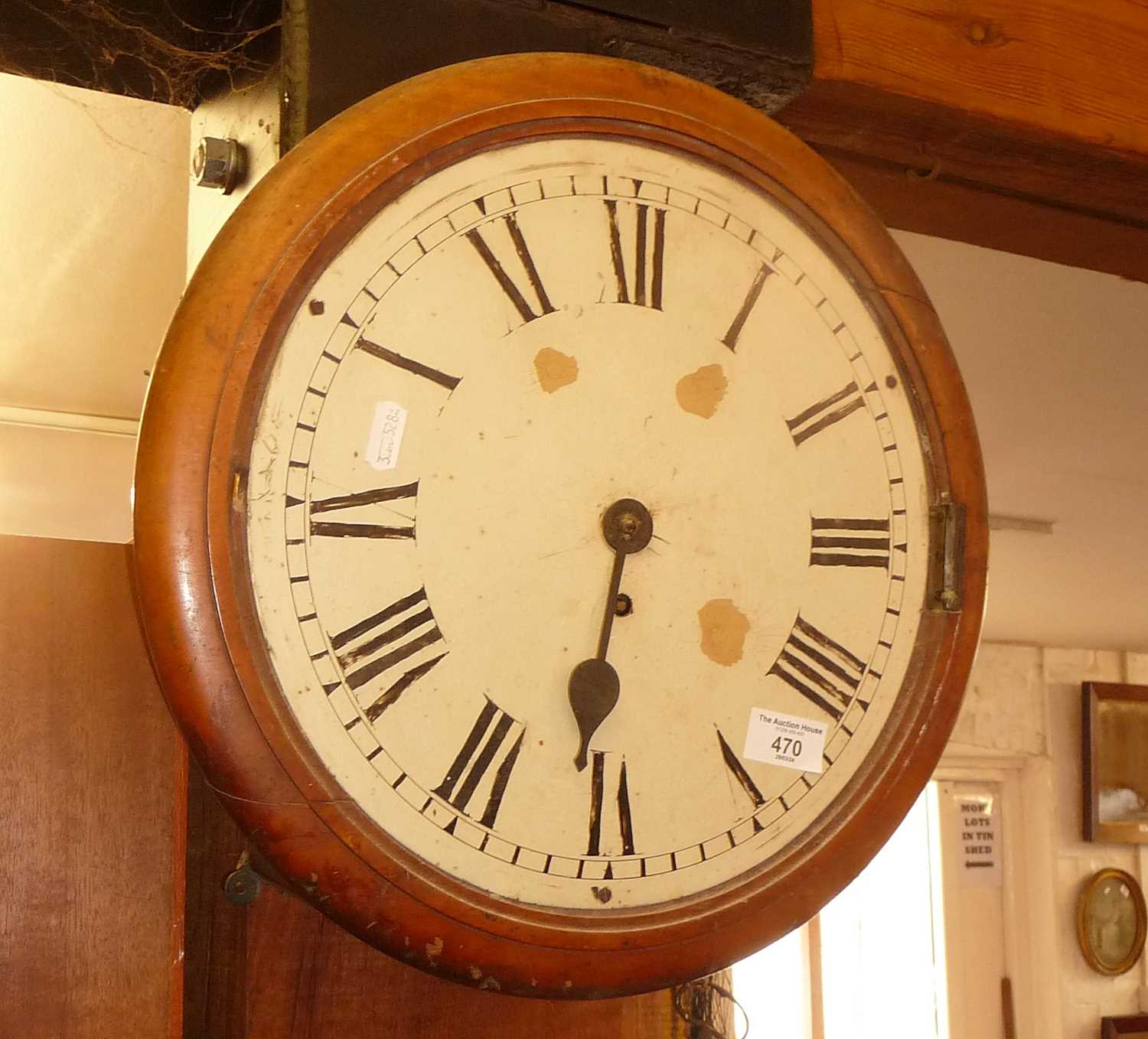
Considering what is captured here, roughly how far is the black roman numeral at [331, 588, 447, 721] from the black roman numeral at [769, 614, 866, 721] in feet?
0.73

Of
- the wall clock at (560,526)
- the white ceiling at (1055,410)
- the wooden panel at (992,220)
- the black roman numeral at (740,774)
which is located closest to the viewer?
the wall clock at (560,526)

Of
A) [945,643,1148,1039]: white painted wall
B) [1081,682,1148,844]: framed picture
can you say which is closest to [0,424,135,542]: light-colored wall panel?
[945,643,1148,1039]: white painted wall

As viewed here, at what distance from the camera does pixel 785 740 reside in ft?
2.53

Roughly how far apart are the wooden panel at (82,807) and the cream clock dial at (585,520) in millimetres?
287

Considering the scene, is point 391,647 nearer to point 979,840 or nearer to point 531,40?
point 531,40

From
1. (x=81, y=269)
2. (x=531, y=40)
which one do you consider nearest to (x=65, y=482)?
(x=81, y=269)

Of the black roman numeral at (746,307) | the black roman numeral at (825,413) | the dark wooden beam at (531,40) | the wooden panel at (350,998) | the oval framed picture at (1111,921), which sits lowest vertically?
the oval framed picture at (1111,921)

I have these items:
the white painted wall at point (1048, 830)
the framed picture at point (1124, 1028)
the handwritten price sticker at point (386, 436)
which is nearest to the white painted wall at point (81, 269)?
the handwritten price sticker at point (386, 436)

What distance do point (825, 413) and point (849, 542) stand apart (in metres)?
0.09

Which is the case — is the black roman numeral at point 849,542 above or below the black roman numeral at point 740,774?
above

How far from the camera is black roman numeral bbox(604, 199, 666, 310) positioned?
2.54ft

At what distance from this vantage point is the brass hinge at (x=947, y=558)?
0.81m

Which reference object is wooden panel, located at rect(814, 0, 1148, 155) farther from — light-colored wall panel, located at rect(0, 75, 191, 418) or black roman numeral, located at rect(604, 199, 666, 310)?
light-colored wall panel, located at rect(0, 75, 191, 418)

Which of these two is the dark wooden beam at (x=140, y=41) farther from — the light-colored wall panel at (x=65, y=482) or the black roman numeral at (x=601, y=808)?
the light-colored wall panel at (x=65, y=482)
